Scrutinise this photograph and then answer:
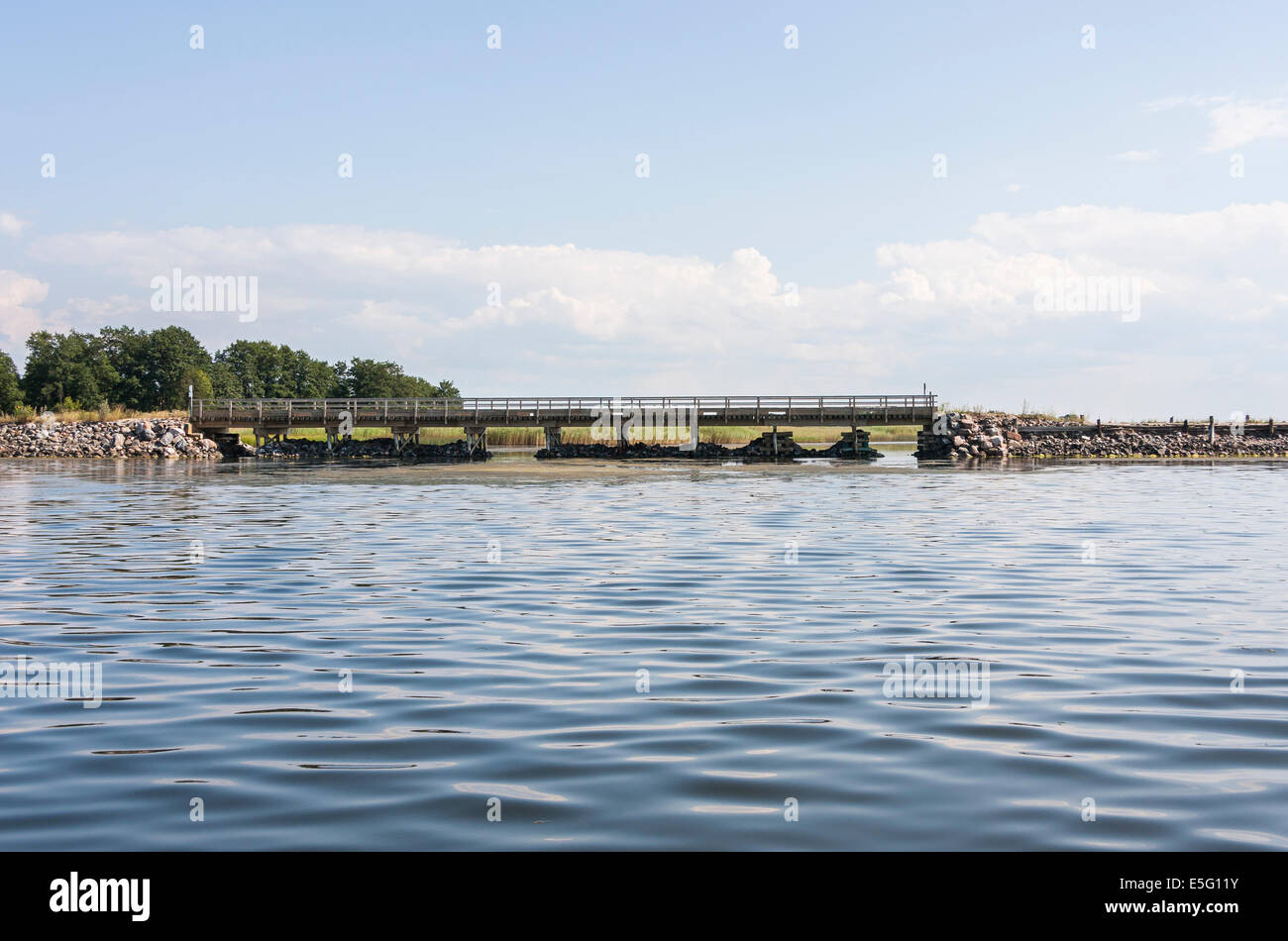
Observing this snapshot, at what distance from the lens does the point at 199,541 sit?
2333 centimetres

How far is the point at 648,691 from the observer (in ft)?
31.6

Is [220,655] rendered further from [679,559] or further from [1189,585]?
[1189,585]

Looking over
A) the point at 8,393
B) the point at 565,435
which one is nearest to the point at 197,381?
the point at 8,393

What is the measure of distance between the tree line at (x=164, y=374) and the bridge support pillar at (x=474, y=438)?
150 ft

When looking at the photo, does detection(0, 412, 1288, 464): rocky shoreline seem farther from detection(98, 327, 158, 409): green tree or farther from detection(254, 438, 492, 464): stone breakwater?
detection(98, 327, 158, 409): green tree

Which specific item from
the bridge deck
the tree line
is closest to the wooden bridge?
the bridge deck

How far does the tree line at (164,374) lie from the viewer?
13725 cm

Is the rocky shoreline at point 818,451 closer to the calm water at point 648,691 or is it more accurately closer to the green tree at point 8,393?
the calm water at point 648,691

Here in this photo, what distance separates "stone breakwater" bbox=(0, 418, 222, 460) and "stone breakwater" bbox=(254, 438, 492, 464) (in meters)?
4.41

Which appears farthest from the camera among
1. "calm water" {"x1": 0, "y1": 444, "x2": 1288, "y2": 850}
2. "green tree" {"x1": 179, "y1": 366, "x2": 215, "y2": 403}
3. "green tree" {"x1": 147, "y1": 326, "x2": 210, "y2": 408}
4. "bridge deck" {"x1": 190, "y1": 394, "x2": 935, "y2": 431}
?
"green tree" {"x1": 147, "y1": 326, "x2": 210, "y2": 408}

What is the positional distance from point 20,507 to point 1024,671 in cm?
3287

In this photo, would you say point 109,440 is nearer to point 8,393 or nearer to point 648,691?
point 8,393

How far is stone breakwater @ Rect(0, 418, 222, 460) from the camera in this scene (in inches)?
3201

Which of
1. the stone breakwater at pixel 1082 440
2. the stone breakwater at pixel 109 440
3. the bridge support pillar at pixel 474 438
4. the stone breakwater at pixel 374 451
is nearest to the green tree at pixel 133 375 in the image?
the stone breakwater at pixel 109 440
